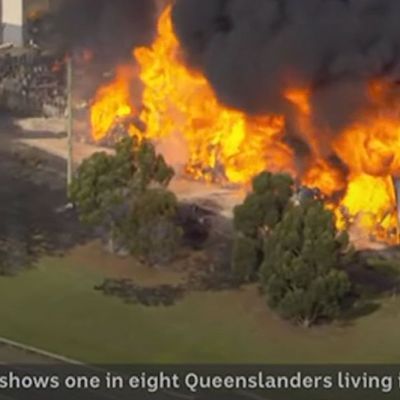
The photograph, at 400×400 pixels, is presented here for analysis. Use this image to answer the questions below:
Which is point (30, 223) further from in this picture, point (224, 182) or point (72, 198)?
point (224, 182)

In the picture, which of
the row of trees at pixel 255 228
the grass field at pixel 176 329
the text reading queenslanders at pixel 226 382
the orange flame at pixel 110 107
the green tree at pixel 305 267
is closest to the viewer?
the text reading queenslanders at pixel 226 382

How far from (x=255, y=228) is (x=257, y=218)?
1.16 ft

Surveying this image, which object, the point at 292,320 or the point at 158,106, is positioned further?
the point at 158,106

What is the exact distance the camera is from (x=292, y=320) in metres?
33.8

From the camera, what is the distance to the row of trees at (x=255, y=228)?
108 ft

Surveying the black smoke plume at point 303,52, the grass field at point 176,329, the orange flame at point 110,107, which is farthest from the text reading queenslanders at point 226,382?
the orange flame at point 110,107

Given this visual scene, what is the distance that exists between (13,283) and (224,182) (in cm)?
1412

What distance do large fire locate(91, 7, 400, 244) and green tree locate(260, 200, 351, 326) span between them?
8.98m

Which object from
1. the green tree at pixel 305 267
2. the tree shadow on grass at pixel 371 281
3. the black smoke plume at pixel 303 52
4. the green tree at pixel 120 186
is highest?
the black smoke plume at pixel 303 52

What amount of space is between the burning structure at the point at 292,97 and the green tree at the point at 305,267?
357 inches

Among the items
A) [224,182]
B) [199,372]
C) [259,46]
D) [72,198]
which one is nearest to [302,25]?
[259,46]

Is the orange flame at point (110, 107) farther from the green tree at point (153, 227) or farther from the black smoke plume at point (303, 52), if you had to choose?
the green tree at point (153, 227)

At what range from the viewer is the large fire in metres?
43.6

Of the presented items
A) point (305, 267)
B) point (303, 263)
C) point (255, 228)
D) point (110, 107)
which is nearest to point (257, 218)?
point (255, 228)
